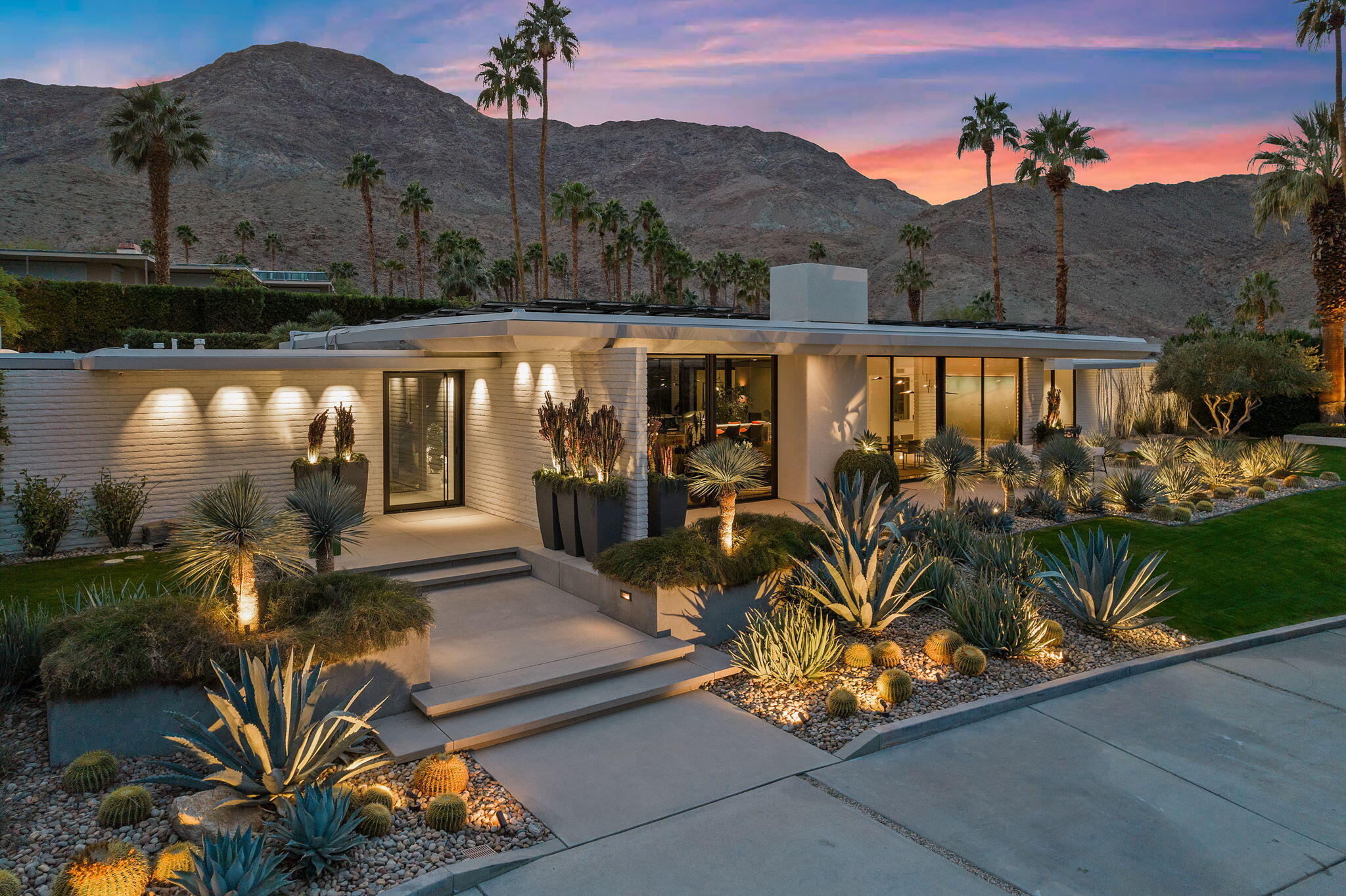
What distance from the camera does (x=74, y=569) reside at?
9320 mm

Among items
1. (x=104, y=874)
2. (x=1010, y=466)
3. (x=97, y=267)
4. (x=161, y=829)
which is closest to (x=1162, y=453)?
(x=1010, y=466)

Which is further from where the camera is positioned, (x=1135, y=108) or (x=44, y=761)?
(x=1135, y=108)

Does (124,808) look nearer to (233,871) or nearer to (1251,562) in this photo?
(233,871)

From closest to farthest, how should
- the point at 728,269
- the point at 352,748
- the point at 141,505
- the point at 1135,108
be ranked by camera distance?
the point at 352,748 → the point at 141,505 → the point at 1135,108 → the point at 728,269

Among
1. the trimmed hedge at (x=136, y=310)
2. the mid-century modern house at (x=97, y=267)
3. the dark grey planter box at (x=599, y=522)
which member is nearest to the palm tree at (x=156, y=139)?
the trimmed hedge at (x=136, y=310)

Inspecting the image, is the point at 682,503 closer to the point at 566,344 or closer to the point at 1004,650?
the point at 566,344

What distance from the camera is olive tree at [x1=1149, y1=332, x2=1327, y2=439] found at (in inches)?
777

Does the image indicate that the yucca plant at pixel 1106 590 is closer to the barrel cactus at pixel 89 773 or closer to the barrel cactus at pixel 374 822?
the barrel cactus at pixel 374 822

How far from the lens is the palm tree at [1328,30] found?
22.0 meters

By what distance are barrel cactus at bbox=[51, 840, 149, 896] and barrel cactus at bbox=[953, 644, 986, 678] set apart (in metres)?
6.00

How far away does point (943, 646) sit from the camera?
7344 millimetres

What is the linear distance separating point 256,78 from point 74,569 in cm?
17167

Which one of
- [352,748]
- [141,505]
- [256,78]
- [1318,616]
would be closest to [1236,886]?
[352,748]

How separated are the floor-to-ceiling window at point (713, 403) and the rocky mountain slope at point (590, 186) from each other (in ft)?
245
